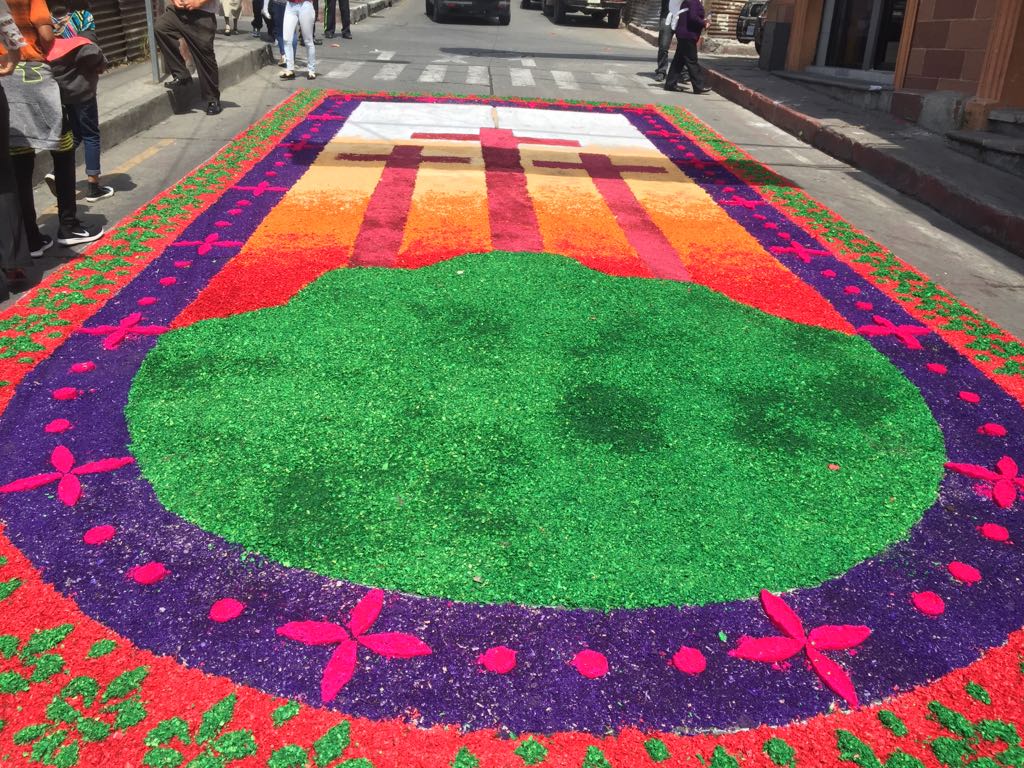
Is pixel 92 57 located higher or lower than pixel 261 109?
higher

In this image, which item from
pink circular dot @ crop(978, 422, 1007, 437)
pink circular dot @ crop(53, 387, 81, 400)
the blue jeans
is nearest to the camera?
pink circular dot @ crop(53, 387, 81, 400)

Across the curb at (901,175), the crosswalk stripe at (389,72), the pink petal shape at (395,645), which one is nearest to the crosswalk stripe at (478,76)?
the crosswalk stripe at (389,72)

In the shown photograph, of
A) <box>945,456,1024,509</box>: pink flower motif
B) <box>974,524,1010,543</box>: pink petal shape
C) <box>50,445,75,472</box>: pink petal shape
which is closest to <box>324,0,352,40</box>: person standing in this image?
<box>50,445,75,472</box>: pink petal shape

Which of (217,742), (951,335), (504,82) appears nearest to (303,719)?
(217,742)

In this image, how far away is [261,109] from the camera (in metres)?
9.27

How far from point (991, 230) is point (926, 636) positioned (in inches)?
199

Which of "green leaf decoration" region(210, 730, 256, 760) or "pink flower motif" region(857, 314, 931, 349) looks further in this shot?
"pink flower motif" region(857, 314, 931, 349)

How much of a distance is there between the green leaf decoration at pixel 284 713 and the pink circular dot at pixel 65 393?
6.39 ft

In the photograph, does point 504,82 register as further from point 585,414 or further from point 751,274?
point 585,414

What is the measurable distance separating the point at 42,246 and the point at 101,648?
343cm

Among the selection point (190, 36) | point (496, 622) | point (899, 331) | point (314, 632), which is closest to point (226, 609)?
point (314, 632)

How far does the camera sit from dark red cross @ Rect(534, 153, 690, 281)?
5086 millimetres

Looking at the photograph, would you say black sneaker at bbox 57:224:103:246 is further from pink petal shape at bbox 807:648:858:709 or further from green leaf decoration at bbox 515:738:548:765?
pink petal shape at bbox 807:648:858:709

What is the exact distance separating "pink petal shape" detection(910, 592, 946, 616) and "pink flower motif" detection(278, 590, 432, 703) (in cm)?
151
